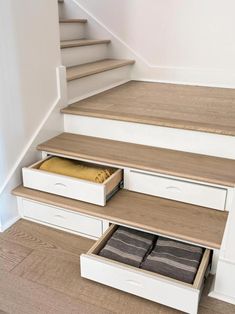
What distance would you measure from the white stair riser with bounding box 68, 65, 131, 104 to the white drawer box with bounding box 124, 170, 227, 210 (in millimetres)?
761

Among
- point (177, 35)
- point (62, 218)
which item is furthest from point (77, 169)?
point (177, 35)

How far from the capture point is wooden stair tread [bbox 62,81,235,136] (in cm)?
169

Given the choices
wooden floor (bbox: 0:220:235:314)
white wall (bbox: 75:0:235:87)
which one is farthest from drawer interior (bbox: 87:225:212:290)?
white wall (bbox: 75:0:235:87)

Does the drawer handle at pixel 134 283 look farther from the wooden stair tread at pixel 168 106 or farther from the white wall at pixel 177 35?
the white wall at pixel 177 35

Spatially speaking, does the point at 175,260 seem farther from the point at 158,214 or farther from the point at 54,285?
the point at 54,285

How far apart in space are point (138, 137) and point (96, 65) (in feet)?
3.04

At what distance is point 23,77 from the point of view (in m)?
1.64

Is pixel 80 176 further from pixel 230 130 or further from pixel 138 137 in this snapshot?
pixel 230 130

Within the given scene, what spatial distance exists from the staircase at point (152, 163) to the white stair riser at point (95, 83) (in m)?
0.01

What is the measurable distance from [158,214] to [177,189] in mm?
159

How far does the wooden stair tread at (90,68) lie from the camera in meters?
2.06

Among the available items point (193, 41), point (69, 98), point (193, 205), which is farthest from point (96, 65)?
point (193, 205)

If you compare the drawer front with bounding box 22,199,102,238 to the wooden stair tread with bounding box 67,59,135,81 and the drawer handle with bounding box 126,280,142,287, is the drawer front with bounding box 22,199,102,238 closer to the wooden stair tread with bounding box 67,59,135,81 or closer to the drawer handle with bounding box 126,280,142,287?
the drawer handle with bounding box 126,280,142,287

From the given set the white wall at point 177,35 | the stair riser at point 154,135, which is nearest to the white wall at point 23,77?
the stair riser at point 154,135
